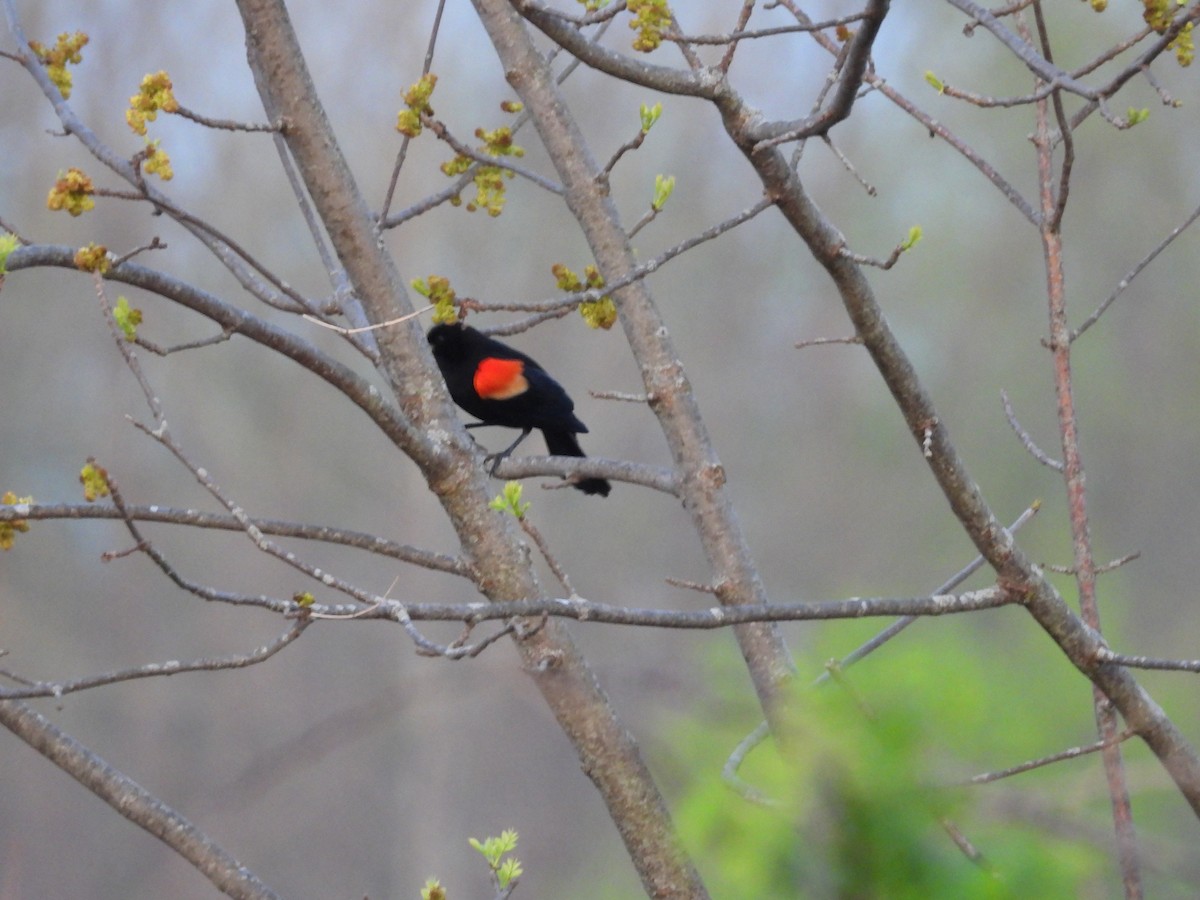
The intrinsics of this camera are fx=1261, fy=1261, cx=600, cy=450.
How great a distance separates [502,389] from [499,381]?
25mm

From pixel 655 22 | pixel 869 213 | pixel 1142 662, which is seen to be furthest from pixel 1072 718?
pixel 869 213

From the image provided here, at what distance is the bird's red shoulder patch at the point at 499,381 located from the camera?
3.31 m

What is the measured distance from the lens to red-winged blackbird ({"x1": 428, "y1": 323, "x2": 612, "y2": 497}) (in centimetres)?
332

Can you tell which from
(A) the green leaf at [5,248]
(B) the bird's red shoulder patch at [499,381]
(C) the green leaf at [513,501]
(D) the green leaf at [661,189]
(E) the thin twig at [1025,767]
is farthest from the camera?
(B) the bird's red shoulder patch at [499,381]

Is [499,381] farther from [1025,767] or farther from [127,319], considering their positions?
[1025,767]

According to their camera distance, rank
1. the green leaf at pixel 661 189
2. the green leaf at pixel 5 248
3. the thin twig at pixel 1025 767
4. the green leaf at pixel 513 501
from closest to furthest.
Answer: the thin twig at pixel 1025 767
the green leaf at pixel 5 248
the green leaf at pixel 513 501
the green leaf at pixel 661 189

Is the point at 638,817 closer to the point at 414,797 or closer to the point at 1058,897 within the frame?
the point at 1058,897

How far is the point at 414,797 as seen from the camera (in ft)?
28.7

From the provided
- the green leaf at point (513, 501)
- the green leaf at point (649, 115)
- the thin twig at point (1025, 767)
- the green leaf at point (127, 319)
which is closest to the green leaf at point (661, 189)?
the green leaf at point (649, 115)

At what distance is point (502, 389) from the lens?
10.8 feet

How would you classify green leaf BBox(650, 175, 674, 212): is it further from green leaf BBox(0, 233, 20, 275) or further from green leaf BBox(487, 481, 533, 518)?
green leaf BBox(0, 233, 20, 275)

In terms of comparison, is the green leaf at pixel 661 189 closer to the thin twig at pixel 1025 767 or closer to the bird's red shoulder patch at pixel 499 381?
the thin twig at pixel 1025 767

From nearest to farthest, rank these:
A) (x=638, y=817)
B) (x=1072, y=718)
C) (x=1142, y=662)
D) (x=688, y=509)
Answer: (x=1072, y=718), (x=1142, y=662), (x=638, y=817), (x=688, y=509)

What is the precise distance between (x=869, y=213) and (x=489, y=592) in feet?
28.8
